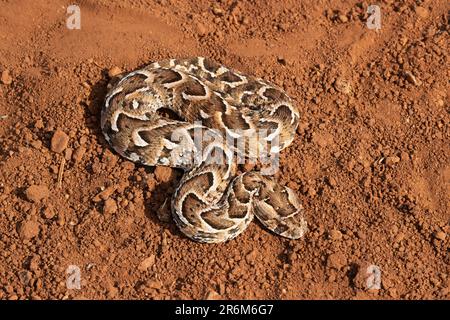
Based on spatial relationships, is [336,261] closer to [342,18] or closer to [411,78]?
[411,78]

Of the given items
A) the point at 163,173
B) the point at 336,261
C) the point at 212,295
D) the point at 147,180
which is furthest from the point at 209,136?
the point at 336,261

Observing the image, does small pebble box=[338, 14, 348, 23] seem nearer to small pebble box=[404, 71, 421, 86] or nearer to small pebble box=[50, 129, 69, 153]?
small pebble box=[404, 71, 421, 86]

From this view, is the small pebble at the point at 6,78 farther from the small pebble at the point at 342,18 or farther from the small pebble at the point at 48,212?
the small pebble at the point at 342,18

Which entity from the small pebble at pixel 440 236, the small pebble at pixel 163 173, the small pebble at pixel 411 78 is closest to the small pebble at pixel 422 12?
the small pebble at pixel 411 78

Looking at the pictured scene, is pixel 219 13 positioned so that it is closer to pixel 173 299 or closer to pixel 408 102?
pixel 408 102

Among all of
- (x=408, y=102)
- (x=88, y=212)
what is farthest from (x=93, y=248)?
(x=408, y=102)
